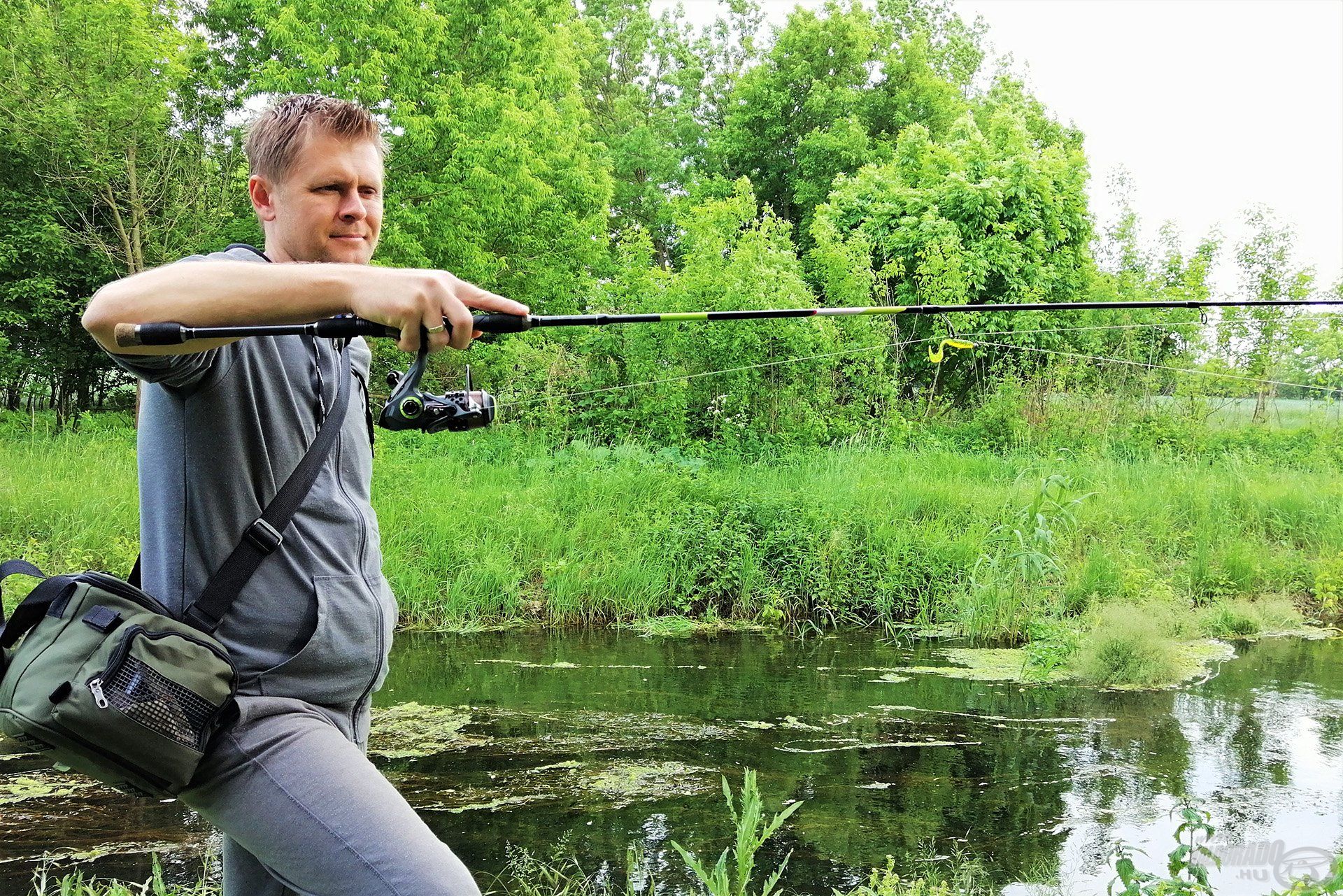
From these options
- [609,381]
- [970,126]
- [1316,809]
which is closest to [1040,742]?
[1316,809]

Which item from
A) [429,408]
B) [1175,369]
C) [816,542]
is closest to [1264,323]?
[1175,369]

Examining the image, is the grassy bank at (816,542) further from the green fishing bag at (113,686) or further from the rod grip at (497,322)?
the green fishing bag at (113,686)

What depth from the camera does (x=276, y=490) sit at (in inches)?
60.4

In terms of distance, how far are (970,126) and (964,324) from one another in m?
5.27

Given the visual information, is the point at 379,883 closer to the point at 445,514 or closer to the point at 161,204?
the point at 445,514

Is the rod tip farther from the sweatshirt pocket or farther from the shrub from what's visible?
the shrub

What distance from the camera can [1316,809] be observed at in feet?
15.9

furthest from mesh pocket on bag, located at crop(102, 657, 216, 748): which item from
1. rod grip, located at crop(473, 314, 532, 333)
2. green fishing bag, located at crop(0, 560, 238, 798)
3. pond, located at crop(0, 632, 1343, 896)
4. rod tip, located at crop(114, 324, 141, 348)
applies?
pond, located at crop(0, 632, 1343, 896)

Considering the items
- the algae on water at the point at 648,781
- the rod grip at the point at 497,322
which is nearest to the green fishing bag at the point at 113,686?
the rod grip at the point at 497,322

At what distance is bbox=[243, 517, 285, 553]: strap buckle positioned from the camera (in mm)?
1485

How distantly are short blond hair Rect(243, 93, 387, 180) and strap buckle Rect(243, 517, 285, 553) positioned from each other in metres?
0.50

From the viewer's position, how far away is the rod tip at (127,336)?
128cm

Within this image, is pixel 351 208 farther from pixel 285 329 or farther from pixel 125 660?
pixel 125 660

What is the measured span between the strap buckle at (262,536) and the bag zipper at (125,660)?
0.14 meters
